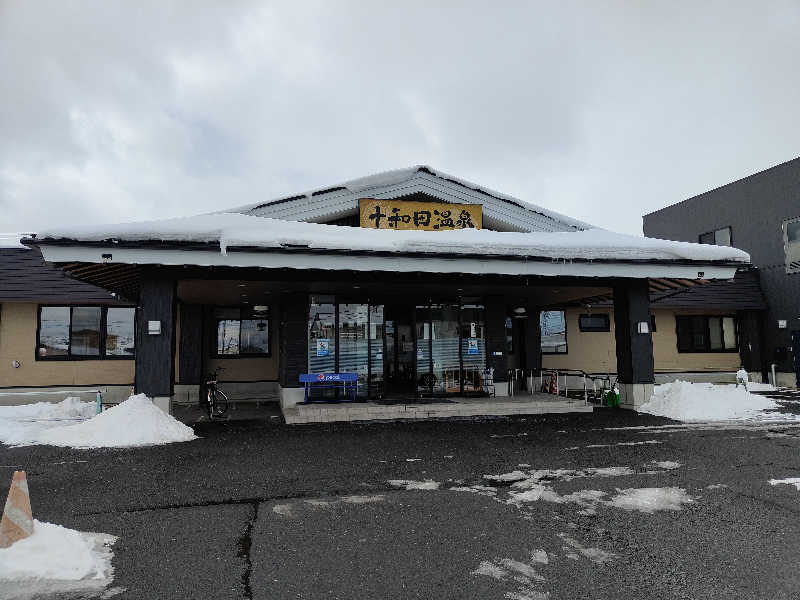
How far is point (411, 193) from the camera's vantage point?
13.5m

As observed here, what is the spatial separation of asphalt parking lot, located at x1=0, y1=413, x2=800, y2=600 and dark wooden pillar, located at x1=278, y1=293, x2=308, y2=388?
15.5 ft

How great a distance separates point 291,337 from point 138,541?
9.49 m

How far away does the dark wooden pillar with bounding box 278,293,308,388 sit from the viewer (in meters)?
13.7

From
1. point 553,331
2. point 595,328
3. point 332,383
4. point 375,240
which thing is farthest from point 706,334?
point 375,240

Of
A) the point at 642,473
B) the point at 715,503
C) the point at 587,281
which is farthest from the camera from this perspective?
the point at 587,281

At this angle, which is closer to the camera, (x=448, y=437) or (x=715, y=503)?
(x=715, y=503)

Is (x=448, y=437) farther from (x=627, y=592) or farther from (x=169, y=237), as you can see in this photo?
(x=169, y=237)

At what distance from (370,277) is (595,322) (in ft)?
39.9

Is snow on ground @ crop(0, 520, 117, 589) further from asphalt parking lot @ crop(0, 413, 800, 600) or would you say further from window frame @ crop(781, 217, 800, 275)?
window frame @ crop(781, 217, 800, 275)

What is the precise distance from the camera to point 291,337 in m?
13.8

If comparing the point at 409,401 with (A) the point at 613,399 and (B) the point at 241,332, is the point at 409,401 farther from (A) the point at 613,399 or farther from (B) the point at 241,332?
(B) the point at 241,332

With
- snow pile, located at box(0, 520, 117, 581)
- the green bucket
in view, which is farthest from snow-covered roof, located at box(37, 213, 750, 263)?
snow pile, located at box(0, 520, 117, 581)

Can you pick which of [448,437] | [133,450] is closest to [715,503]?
[448,437]

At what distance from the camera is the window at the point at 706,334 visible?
21.5 meters
